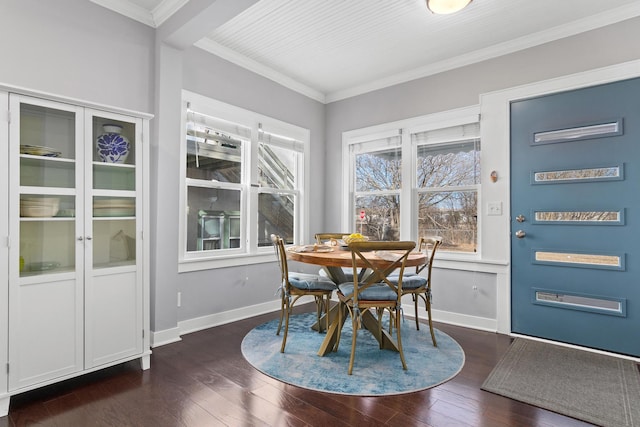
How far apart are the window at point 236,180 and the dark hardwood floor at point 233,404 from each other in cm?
123

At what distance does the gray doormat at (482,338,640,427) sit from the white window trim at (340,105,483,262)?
1087mm

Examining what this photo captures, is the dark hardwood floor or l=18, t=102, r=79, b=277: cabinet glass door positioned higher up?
l=18, t=102, r=79, b=277: cabinet glass door

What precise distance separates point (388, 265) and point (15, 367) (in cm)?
232

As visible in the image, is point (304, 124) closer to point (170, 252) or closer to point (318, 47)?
point (318, 47)

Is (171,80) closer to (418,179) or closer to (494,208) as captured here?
(418,179)

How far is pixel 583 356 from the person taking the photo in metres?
2.77

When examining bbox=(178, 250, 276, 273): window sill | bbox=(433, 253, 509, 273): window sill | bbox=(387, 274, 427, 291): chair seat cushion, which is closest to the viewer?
bbox=(387, 274, 427, 291): chair seat cushion

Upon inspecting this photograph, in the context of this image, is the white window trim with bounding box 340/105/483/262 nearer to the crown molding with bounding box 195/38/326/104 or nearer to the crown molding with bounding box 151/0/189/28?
the crown molding with bounding box 195/38/326/104

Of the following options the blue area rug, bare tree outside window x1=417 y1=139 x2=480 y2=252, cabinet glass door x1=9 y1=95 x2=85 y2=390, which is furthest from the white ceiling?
the blue area rug

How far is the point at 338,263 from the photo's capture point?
2.45 metres

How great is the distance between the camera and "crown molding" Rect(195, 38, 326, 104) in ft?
11.2

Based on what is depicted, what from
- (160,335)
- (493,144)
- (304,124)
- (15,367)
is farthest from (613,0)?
(15,367)

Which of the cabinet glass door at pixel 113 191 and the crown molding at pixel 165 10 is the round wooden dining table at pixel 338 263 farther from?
the crown molding at pixel 165 10

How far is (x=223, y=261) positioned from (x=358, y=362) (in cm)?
175
